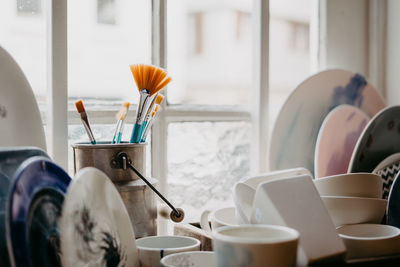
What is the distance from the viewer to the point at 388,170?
86cm

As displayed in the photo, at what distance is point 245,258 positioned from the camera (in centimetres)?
47

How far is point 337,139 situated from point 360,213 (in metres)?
0.30

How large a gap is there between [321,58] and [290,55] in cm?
9

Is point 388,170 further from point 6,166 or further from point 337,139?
point 6,166

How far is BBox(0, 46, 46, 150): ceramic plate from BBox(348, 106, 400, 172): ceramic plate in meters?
0.56

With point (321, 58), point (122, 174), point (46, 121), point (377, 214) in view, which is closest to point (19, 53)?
point (46, 121)

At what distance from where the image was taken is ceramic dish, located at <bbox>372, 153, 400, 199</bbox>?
0.85 meters

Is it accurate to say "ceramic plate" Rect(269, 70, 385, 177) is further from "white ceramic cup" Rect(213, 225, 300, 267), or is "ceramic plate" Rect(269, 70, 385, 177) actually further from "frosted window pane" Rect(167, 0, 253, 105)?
"white ceramic cup" Rect(213, 225, 300, 267)

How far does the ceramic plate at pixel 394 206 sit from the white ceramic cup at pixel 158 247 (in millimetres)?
309

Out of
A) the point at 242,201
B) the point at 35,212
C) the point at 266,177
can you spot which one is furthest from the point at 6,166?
the point at 266,177

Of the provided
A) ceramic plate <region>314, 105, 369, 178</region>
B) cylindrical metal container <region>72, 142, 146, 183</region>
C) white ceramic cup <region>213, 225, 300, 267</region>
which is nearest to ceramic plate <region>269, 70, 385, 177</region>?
ceramic plate <region>314, 105, 369, 178</region>

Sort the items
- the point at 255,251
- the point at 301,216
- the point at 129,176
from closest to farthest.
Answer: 1. the point at 255,251
2. the point at 301,216
3. the point at 129,176

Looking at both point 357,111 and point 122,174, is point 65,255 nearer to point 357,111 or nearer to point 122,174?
point 122,174

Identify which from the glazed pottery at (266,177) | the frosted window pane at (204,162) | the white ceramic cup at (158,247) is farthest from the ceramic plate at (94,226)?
the frosted window pane at (204,162)
